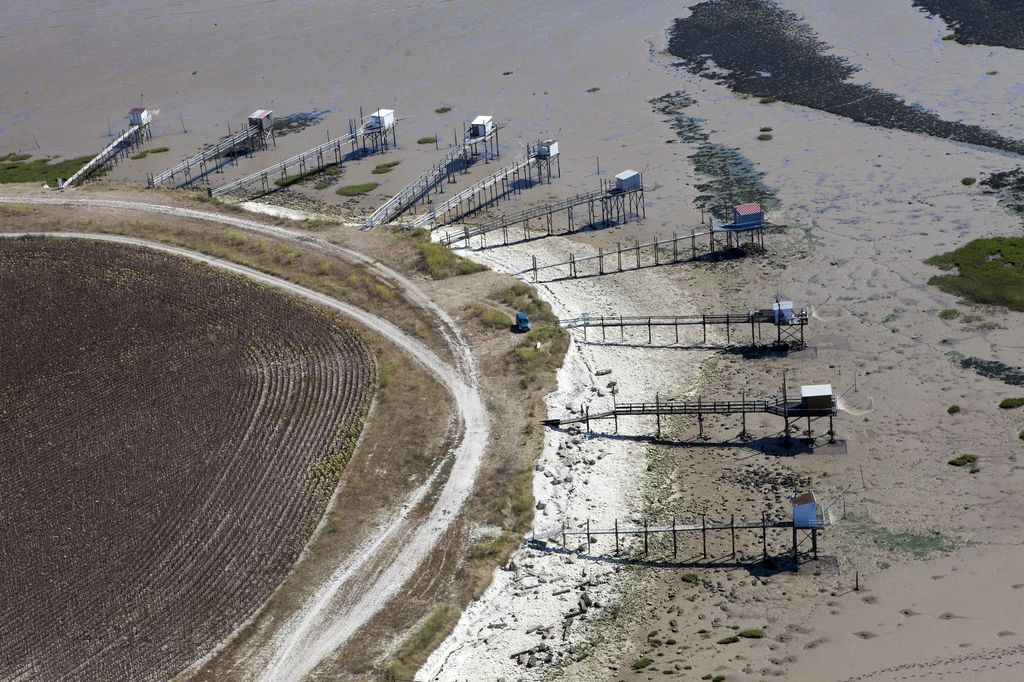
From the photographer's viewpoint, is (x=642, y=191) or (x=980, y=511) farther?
(x=642, y=191)

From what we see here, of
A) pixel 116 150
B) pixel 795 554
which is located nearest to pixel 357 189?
pixel 116 150

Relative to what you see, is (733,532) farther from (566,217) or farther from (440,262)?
(566,217)

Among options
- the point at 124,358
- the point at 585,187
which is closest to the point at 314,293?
the point at 124,358

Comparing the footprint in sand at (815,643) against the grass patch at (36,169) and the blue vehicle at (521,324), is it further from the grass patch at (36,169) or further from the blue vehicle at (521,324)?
the grass patch at (36,169)

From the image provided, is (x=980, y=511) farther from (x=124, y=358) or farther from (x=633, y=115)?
(x=633, y=115)

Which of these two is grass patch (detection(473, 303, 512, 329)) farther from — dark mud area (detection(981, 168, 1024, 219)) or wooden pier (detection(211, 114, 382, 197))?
dark mud area (detection(981, 168, 1024, 219))

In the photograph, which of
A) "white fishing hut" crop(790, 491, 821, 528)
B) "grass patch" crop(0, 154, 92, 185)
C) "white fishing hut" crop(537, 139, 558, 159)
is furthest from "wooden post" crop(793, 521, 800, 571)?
"grass patch" crop(0, 154, 92, 185)

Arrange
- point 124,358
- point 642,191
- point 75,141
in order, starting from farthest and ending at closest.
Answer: point 75,141
point 642,191
point 124,358
